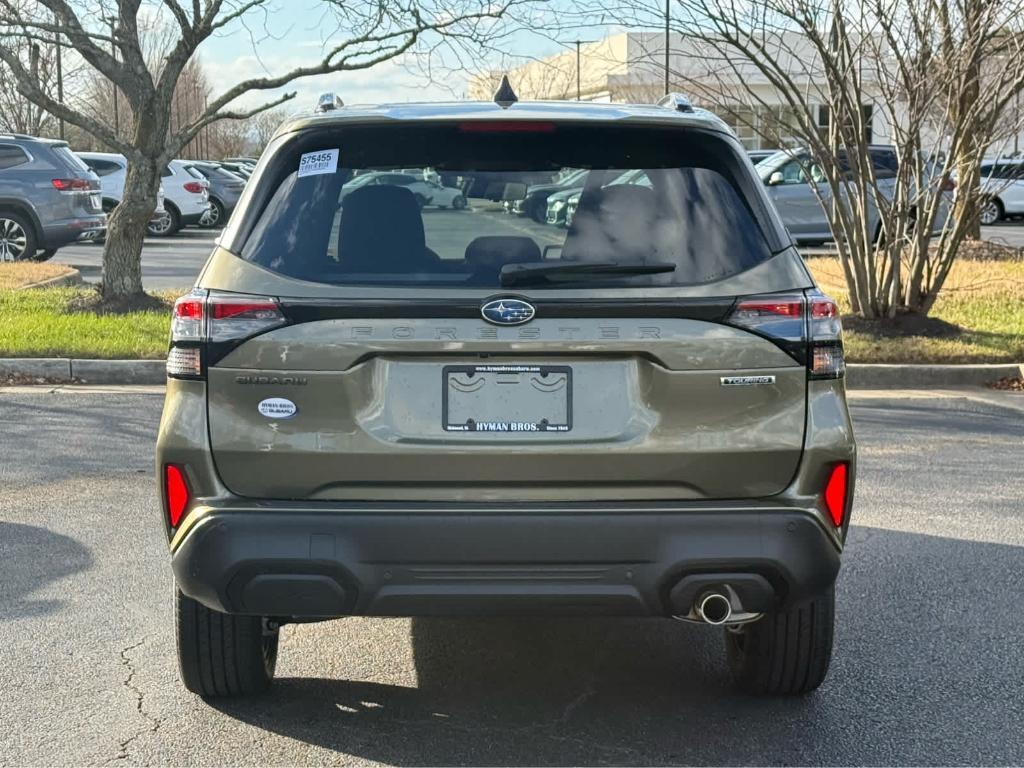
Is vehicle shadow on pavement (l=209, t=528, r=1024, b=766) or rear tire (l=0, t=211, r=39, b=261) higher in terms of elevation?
vehicle shadow on pavement (l=209, t=528, r=1024, b=766)

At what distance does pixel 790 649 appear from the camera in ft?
13.1

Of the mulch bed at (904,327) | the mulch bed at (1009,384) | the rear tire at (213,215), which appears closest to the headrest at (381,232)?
the mulch bed at (1009,384)

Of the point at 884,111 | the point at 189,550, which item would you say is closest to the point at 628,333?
the point at 189,550

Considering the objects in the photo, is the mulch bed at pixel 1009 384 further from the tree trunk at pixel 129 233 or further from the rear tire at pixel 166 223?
the rear tire at pixel 166 223

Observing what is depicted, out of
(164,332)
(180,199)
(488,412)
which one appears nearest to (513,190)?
(488,412)

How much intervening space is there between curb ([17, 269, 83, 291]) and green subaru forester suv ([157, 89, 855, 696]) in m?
12.1

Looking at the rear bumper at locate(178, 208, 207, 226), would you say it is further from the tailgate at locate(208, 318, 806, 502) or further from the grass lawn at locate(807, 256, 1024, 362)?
the tailgate at locate(208, 318, 806, 502)

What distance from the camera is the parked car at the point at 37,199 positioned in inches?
769

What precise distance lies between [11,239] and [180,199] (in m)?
7.45

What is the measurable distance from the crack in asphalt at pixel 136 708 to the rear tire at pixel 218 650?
150 mm

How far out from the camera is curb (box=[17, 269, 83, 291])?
15.2m

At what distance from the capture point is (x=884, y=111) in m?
11.5

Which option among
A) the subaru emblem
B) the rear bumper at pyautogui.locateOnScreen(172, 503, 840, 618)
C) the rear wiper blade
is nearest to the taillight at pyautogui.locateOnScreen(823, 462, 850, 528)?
the rear bumper at pyautogui.locateOnScreen(172, 503, 840, 618)

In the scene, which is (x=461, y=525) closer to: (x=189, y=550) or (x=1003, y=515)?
(x=189, y=550)
